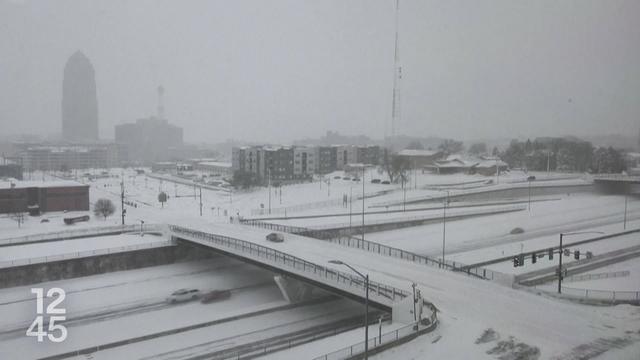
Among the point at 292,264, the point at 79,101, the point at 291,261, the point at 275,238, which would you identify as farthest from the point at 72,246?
the point at 79,101

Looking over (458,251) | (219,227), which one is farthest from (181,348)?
Result: (458,251)

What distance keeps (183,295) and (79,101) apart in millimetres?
171360

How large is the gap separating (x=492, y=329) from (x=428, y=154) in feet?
248

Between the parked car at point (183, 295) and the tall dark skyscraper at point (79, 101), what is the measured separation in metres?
158

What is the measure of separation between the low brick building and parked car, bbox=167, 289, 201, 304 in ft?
79.0

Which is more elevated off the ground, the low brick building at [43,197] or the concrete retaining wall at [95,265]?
the low brick building at [43,197]

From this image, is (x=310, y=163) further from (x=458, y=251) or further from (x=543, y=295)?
(x=543, y=295)

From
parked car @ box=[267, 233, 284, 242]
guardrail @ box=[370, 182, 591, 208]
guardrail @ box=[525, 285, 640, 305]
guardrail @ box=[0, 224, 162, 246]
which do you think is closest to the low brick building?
guardrail @ box=[0, 224, 162, 246]

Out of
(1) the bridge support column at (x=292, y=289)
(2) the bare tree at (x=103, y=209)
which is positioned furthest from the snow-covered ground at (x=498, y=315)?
(2) the bare tree at (x=103, y=209)

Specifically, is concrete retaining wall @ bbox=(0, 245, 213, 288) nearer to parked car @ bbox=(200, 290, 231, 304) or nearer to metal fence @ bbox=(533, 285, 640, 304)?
parked car @ bbox=(200, 290, 231, 304)

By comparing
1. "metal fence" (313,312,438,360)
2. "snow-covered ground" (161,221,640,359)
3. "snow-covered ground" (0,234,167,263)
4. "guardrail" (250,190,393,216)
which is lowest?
"snow-covered ground" (0,234,167,263)

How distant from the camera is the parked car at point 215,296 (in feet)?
79.5

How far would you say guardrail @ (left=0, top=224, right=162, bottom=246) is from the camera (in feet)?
99.9

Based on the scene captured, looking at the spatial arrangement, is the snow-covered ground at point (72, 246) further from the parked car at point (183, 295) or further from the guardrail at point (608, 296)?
the guardrail at point (608, 296)
